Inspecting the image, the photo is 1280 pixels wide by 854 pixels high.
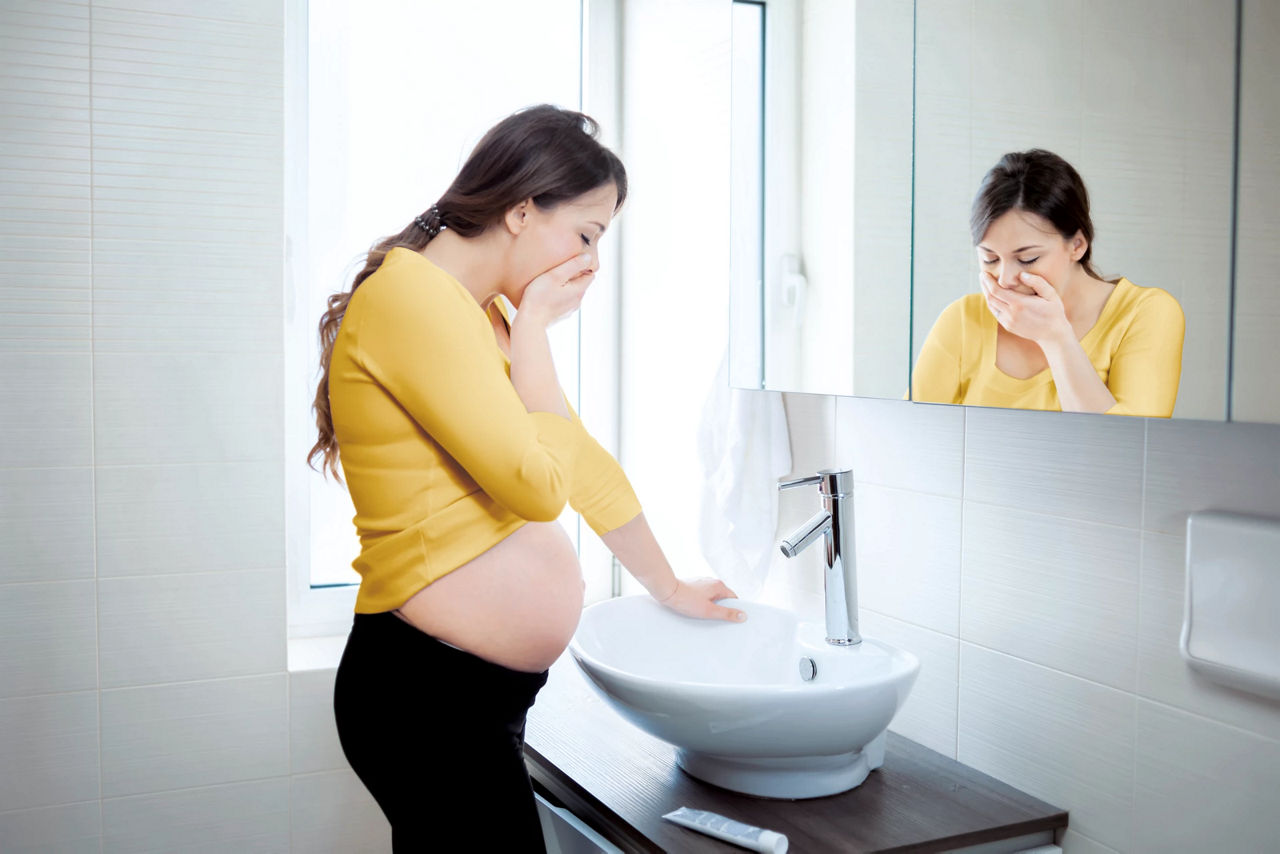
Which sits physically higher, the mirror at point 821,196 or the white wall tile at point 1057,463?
the mirror at point 821,196

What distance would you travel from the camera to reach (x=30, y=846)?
175cm

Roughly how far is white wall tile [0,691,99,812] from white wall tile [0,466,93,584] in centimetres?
23

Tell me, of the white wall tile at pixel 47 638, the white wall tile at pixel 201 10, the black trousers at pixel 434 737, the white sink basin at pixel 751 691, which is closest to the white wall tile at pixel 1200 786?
the white sink basin at pixel 751 691

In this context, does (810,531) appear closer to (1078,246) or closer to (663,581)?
(663,581)

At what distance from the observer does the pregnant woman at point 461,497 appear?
1097 millimetres

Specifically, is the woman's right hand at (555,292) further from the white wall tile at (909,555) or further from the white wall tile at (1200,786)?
the white wall tile at (1200,786)

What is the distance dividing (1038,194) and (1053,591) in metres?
0.50

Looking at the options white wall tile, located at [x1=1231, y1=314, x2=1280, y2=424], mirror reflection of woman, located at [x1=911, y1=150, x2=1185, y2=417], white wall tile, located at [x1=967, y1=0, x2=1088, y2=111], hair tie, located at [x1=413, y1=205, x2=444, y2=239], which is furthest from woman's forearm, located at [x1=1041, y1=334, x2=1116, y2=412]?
hair tie, located at [x1=413, y1=205, x2=444, y2=239]

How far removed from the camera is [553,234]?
4.15 ft

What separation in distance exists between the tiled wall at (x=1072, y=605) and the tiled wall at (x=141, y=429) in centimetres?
113

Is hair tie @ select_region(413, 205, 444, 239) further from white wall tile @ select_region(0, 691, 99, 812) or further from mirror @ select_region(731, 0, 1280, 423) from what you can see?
white wall tile @ select_region(0, 691, 99, 812)

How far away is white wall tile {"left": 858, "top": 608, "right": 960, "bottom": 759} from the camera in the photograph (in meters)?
1.39

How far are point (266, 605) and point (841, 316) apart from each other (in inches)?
47.3

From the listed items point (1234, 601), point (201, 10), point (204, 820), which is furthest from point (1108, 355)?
point (204, 820)
